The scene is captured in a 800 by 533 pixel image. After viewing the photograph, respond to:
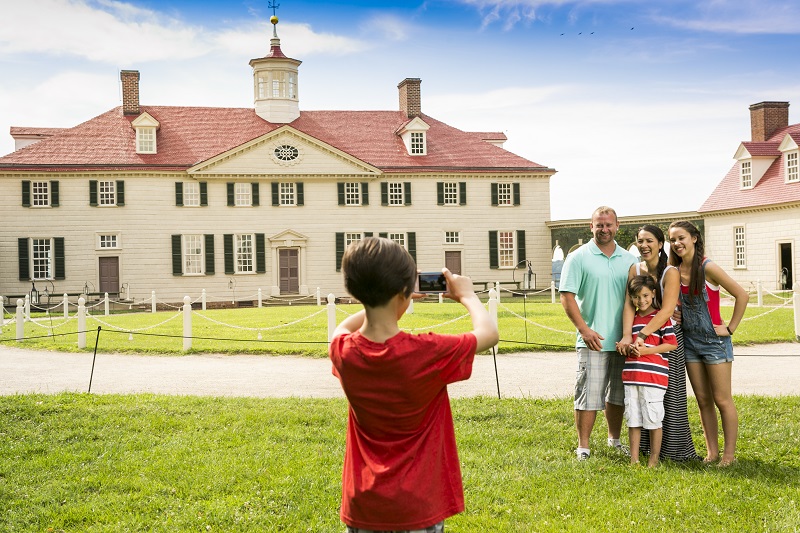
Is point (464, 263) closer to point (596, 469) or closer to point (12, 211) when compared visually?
point (12, 211)

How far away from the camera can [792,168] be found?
Answer: 3228 cm

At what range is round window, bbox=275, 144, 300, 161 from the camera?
35.7m

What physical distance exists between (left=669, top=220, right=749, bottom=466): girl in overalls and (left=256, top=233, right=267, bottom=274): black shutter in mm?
30076

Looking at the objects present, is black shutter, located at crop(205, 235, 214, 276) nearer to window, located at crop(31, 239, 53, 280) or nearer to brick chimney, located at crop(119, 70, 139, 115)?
A: window, located at crop(31, 239, 53, 280)

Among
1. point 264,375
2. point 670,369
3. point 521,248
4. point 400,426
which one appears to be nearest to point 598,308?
point 670,369

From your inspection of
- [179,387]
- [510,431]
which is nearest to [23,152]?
[179,387]

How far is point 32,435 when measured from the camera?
7.68 m

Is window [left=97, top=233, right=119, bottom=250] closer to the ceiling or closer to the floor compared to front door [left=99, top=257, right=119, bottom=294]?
closer to the ceiling

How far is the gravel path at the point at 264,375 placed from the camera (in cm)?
1041

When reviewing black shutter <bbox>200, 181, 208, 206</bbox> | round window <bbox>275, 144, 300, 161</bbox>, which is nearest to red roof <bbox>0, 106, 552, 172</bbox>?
black shutter <bbox>200, 181, 208, 206</bbox>

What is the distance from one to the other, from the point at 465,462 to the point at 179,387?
5.77 m

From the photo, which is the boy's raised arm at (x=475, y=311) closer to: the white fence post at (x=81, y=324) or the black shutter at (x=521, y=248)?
the white fence post at (x=81, y=324)

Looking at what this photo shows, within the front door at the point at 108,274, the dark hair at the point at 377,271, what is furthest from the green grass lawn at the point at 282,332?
the front door at the point at 108,274

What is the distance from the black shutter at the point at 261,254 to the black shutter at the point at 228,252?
111 centimetres
